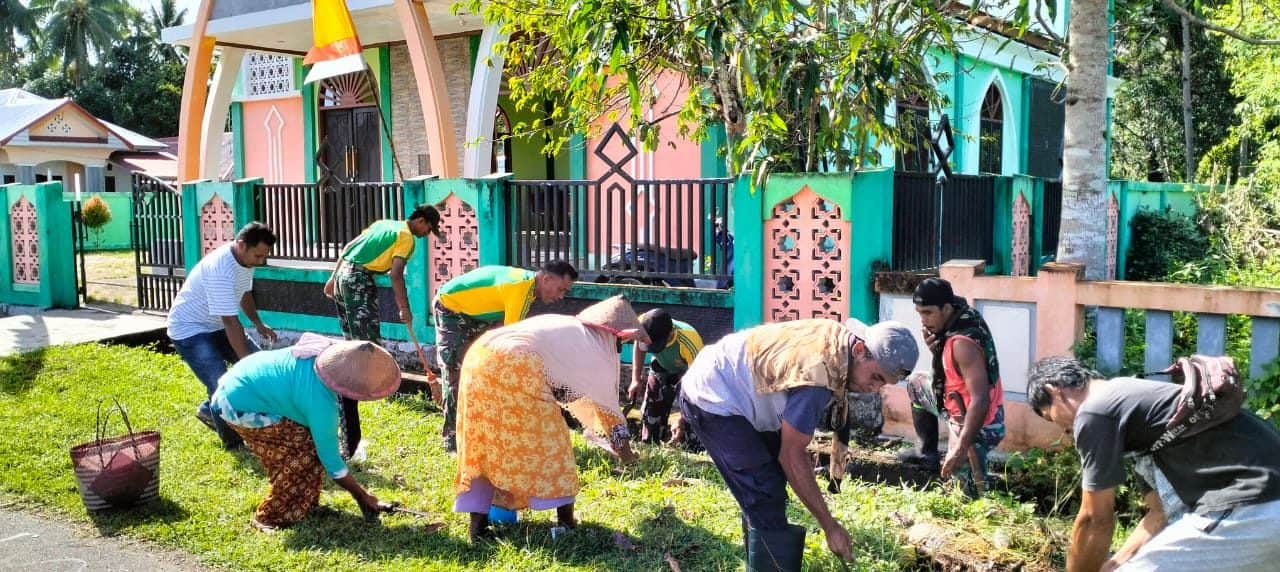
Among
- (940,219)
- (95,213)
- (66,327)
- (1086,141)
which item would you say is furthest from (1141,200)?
(95,213)

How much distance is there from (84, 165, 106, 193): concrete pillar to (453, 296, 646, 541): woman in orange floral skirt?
95.4 ft

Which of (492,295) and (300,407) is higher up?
(492,295)

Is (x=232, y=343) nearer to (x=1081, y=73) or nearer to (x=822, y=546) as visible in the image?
(x=822, y=546)

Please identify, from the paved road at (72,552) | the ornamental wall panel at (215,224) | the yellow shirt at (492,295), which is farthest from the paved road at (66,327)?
the yellow shirt at (492,295)

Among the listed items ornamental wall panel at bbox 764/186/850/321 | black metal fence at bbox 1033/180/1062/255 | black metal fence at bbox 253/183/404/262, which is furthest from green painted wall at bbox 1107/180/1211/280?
black metal fence at bbox 253/183/404/262

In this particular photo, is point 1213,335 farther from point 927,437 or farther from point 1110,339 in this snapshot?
point 927,437

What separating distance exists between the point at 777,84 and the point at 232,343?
367cm

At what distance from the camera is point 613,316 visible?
4.62 meters

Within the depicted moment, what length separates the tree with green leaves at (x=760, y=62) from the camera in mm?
6266

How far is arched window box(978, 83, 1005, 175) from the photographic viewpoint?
549 inches

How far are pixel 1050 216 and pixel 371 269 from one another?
291 inches

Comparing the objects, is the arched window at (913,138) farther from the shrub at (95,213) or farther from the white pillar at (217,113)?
the shrub at (95,213)

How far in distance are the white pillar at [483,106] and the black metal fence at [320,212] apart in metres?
0.81

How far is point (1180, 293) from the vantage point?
5336mm
